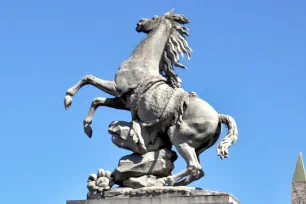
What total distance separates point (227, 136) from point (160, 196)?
165cm

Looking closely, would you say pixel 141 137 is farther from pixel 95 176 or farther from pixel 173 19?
pixel 173 19

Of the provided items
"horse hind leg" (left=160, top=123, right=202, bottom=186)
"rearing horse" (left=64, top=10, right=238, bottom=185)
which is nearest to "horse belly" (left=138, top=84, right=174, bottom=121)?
"rearing horse" (left=64, top=10, right=238, bottom=185)

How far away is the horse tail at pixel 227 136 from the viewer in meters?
14.6

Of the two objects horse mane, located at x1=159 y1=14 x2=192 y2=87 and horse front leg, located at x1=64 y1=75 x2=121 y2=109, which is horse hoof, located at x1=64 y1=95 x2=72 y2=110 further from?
horse mane, located at x1=159 y1=14 x2=192 y2=87

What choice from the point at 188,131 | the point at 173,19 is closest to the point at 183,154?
the point at 188,131

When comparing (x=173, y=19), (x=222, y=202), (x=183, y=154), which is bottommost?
(x=222, y=202)

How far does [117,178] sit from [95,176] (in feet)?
1.33

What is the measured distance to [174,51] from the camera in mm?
15781

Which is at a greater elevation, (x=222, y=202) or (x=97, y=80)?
(x=97, y=80)

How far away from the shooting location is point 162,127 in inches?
594

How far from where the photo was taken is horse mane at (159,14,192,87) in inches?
620

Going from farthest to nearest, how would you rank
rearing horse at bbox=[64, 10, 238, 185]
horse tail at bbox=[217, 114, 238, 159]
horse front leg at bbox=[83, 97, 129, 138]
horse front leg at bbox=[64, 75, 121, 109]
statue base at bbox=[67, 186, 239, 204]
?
1. horse front leg at bbox=[83, 97, 129, 138]
2. horse front leg at bbox=[64, 75, 121, 109]
3. rearing horse at bbox=[64, 10, 238, 185]
4. horse tail at bbox=[217, 114, 238, 159]
5. statue base at bbox=[67, 186, 239, 204]

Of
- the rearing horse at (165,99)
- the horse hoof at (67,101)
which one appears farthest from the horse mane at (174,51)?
the horse hoof at (67,101)

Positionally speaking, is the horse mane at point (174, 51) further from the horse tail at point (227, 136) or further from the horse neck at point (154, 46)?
the horse tail at point (227, 136)
